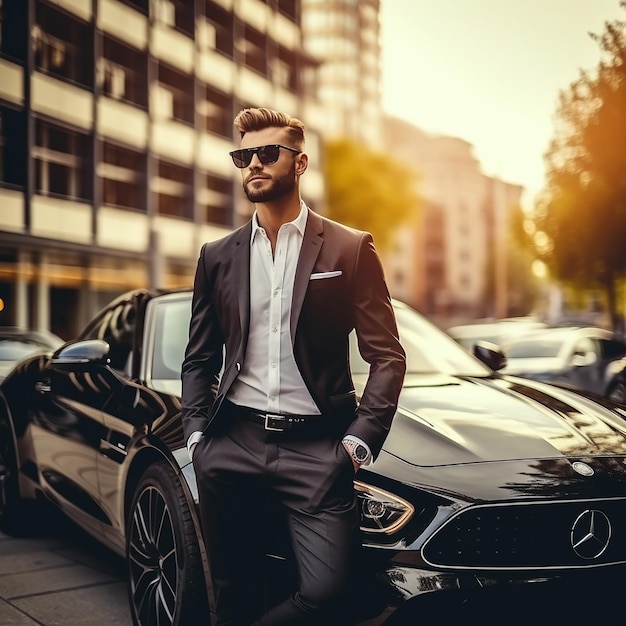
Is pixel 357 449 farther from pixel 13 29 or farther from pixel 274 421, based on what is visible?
pixel 13 29

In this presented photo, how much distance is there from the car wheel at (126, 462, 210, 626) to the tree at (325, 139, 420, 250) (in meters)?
51.3

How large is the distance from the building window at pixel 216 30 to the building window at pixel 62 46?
6.97m

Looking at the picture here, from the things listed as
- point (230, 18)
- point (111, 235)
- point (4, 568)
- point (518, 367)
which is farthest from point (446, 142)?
point (4, 568)

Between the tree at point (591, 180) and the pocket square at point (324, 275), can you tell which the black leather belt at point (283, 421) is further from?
the tree at point (591, 180)

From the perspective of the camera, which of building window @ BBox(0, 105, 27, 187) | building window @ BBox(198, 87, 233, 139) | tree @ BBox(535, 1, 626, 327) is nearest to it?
tree @ BBox(535, 1, 626, 327)

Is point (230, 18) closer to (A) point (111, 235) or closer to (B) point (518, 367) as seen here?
(A) point (111, 235)

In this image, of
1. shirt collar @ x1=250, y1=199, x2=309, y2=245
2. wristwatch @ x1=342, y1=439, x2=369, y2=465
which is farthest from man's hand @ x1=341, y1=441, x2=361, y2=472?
shirt collar @ x1=250, y1=199, x2=309, y2=245

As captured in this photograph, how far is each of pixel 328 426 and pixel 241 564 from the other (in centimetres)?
53

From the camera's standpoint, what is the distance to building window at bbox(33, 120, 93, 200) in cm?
2898

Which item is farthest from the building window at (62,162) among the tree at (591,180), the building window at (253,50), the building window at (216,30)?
the tree at (591,180)

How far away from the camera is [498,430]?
11.7 feet

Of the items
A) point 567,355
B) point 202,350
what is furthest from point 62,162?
point 202,350

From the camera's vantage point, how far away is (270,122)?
2.96 meters

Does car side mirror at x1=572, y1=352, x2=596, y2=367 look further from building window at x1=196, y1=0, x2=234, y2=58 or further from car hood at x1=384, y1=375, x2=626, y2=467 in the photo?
building window at x1=196, y1=0, x2=234, y2=58
